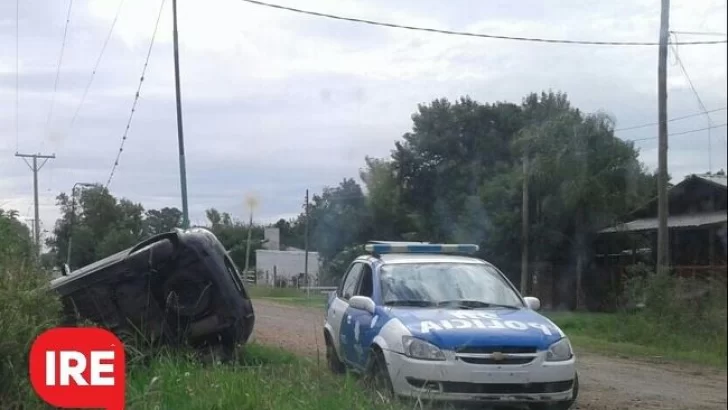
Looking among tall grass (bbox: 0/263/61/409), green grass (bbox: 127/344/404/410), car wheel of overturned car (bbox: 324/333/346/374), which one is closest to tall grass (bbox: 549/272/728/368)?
green grass (bbox: 127/344/404/410)

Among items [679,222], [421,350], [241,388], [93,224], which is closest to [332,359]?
[421,350]

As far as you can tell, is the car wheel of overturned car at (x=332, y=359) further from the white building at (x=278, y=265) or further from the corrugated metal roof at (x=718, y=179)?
the corrugated metal roof at (x=718, y=179)

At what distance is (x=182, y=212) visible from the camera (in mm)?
14898

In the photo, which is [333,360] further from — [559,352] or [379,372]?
[559,352]

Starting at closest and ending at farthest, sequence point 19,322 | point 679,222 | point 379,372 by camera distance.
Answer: point 679,222, point 19,322, point 379,372

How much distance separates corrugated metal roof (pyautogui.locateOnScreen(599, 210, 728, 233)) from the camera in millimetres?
2881

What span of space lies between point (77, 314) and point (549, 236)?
5.94 meters

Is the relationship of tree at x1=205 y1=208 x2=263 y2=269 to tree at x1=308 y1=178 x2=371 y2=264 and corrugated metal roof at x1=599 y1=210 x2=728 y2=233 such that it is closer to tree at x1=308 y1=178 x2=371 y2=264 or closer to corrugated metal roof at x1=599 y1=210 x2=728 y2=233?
tree at x1=308 y1=178 x2=371 y2=264

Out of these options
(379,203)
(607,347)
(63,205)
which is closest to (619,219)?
(607,347)

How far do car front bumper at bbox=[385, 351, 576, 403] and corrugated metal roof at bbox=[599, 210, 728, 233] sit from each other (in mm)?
1482

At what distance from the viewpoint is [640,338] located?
7.38m

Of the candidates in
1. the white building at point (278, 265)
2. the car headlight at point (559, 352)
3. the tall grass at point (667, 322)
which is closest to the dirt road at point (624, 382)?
the tall grass at point (667, 322)

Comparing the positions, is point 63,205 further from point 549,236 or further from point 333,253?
point 549,236

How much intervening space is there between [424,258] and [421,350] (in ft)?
6.38
